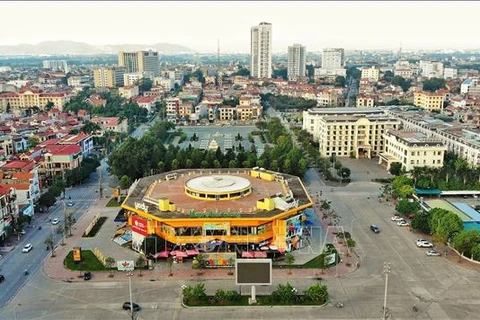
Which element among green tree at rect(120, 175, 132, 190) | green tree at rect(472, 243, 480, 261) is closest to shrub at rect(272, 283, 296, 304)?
green tree at rect(472, 243, 480, 261)

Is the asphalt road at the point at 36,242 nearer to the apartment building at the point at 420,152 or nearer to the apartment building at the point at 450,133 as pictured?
the apartment building at the point at 420,152

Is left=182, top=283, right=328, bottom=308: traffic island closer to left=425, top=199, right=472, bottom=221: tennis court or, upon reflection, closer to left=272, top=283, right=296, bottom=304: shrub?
left=272, top=283, right=296, bottom=304: shrub

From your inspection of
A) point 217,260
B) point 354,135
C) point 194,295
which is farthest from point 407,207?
point 354,135

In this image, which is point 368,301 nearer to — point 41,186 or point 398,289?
point 398,289

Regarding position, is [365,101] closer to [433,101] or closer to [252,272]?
[433,101]

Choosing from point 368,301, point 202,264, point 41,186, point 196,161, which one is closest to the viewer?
point 368,301

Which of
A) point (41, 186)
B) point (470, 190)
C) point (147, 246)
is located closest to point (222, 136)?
point (41, 186)
